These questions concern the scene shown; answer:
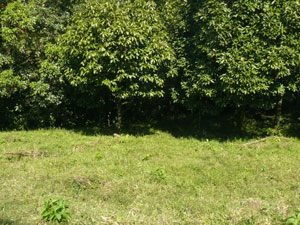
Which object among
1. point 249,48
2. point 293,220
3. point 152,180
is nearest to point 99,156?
point 152,180

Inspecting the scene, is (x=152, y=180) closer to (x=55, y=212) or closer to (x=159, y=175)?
(x=159, y=175)

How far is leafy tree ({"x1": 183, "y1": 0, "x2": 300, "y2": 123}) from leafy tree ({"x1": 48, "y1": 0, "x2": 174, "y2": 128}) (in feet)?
5.90

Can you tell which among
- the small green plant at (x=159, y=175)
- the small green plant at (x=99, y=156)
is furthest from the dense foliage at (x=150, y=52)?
the small green plant at (x=159, y=175)

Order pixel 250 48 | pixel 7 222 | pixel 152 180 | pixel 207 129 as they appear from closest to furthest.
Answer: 1. pixel 7 222
2. pixel 152 180
3. pixel 250 48
4. pixel 207 129

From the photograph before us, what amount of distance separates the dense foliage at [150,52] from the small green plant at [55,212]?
5.80m

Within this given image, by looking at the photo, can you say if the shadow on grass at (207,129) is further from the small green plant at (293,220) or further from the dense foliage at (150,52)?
the small green plant at (293,220)

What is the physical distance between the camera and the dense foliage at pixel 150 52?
9.21 metres

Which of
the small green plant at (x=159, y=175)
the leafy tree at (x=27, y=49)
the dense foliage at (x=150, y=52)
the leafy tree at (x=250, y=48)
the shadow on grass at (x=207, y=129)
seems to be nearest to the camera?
the small green plant at (x=159, y=175)

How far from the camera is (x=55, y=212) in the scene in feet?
13.5

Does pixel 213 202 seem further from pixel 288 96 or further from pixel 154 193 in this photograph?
pixel 288 96

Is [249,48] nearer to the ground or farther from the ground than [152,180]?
farther from the ground

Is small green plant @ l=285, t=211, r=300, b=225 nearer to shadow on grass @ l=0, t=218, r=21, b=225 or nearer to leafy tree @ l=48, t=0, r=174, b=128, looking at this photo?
shadow on grass @ l=0, t=218, r=21, b=225

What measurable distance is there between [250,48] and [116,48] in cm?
450

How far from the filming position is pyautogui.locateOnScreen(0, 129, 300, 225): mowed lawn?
4516 mm
